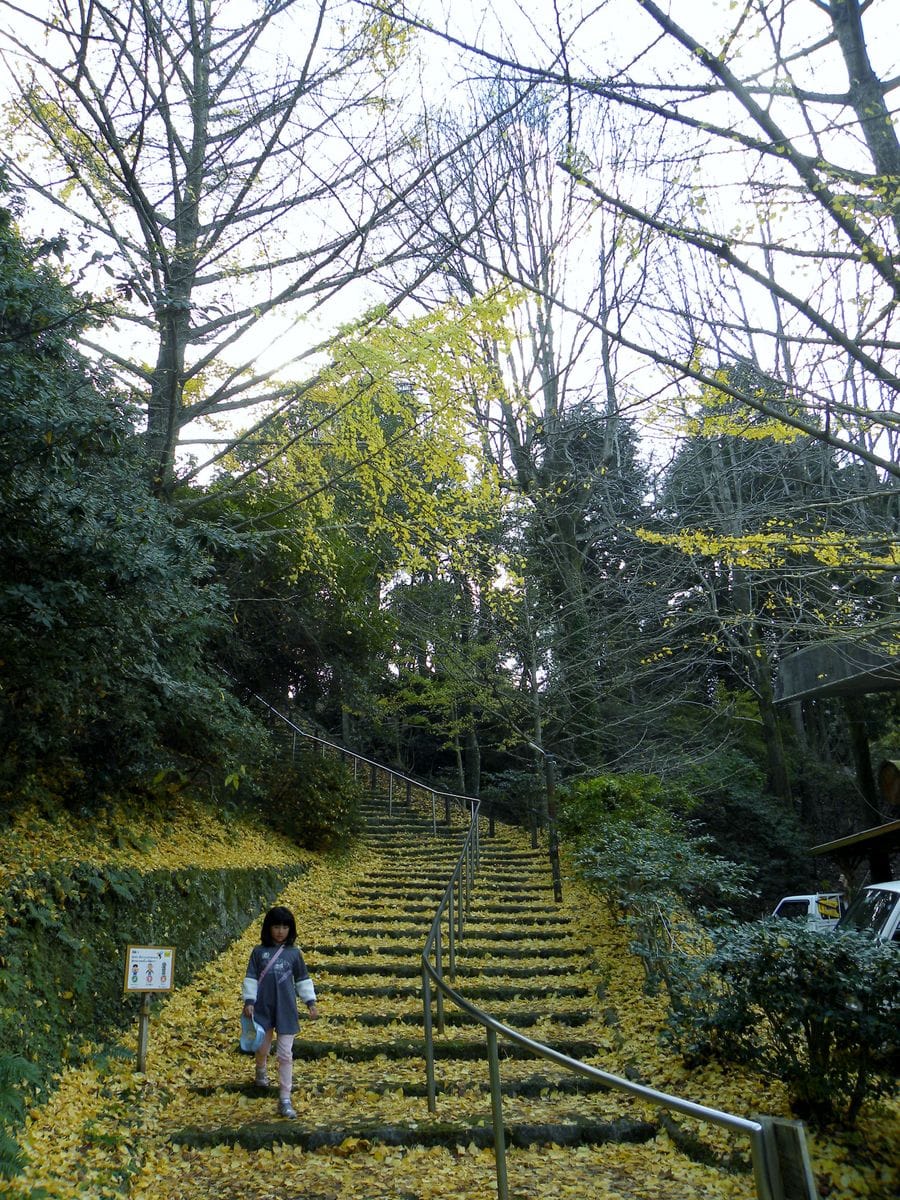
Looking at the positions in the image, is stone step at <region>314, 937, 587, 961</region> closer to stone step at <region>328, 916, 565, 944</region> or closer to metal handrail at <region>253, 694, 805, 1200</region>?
stone step at <region>328, 916, 565, 944</region>

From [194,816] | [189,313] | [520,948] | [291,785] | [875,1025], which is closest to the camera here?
[875,1025]

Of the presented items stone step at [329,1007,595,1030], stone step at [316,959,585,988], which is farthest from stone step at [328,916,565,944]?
stone step at [329,1007,595,1030]

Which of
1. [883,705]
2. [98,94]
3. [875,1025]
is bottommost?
[875,1025]

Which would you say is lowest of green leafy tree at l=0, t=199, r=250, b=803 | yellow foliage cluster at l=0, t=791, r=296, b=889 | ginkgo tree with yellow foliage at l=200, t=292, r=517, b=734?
yellow foliage cluster at l=0, t=791, r=296, b=889

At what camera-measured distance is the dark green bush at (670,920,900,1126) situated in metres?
4.07

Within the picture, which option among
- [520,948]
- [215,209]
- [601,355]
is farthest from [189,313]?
[601,355]

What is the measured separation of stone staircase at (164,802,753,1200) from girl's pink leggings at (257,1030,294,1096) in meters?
0.17

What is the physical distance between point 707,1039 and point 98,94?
7.59 m

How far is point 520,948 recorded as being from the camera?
8.39 meters

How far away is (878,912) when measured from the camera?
6266mm

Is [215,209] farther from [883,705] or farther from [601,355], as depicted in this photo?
[883,705]

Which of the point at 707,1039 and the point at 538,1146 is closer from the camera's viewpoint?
the point at 538,1146

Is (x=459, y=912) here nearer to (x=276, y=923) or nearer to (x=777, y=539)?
(x=276, y=923)

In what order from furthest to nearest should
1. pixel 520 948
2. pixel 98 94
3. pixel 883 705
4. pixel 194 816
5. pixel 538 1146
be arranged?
pixel 883 705 → pixel 194 816 → pixel 520 948 → pixel 98 94 → pixel 538 1146
